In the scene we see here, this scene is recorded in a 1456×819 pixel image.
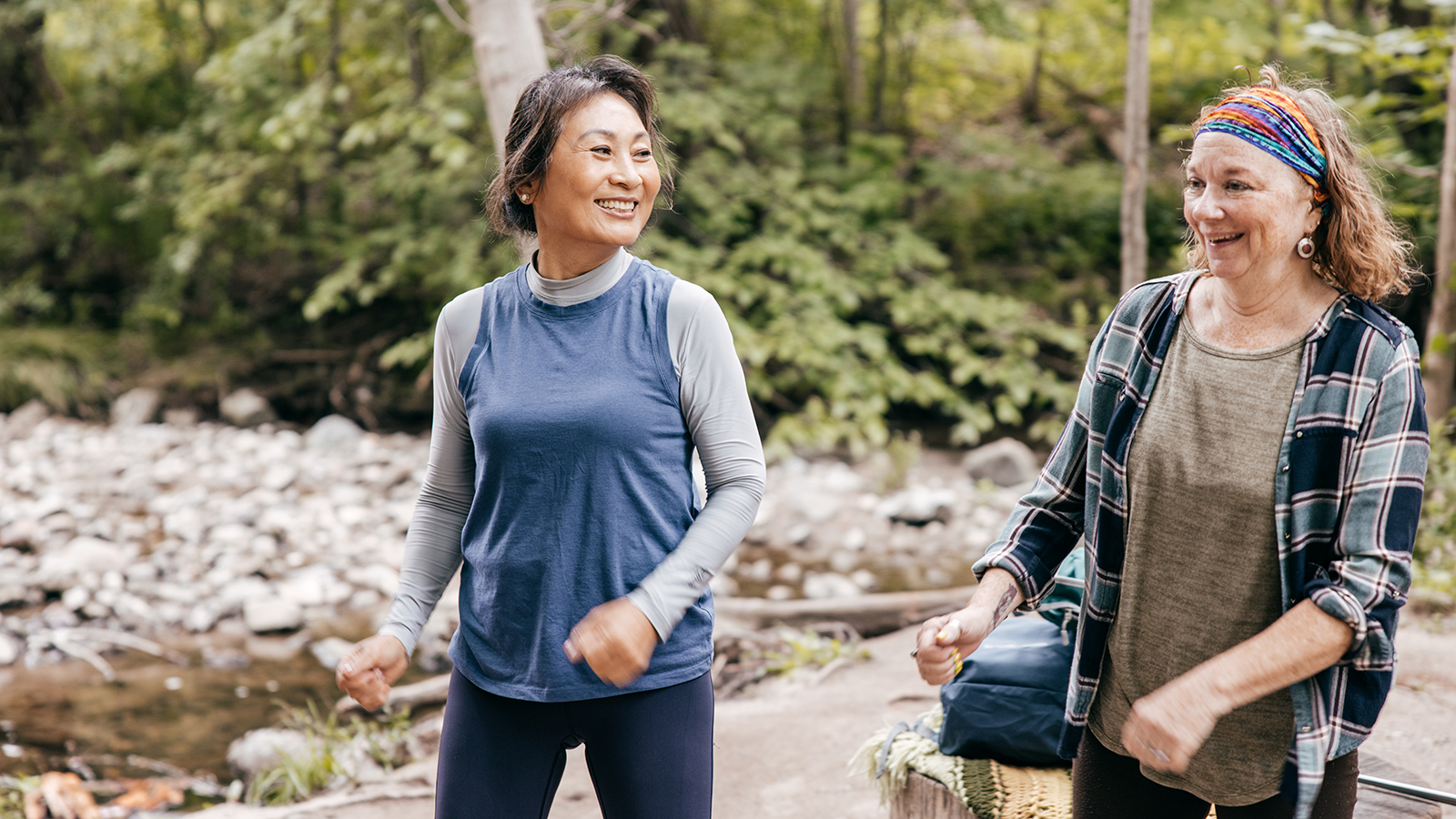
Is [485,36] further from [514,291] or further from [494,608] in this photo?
[494,608]

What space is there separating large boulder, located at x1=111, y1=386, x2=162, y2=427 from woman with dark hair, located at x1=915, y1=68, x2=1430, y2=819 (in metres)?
10.3

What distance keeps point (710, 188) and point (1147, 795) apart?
283 inches

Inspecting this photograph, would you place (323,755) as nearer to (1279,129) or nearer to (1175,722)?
(1175,722)

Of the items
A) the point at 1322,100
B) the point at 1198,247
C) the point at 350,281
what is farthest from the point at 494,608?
the point at 350,281

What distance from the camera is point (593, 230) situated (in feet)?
5.56

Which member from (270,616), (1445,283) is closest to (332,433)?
(270,616)

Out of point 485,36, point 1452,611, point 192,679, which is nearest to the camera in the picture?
point 485,36

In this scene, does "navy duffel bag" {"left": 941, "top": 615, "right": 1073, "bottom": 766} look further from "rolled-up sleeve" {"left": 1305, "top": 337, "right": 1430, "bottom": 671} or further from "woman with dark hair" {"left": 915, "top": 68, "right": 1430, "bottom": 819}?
"rolled-up sleeve" {"left": 1305, "top": 337, "right": 1430, "bottom": 671}

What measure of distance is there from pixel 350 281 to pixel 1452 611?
763 centimetres

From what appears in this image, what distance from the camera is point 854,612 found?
5348 mm

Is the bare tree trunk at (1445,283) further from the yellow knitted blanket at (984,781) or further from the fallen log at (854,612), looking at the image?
the yellow knitted blanket at (984,781)

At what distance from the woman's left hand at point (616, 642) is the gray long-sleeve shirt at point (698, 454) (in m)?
0.02

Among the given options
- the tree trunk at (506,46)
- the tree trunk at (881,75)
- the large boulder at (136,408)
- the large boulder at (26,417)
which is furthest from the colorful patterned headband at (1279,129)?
the large boulder at (26,417)

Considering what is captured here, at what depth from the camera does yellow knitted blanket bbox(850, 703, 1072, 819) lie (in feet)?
7.39
